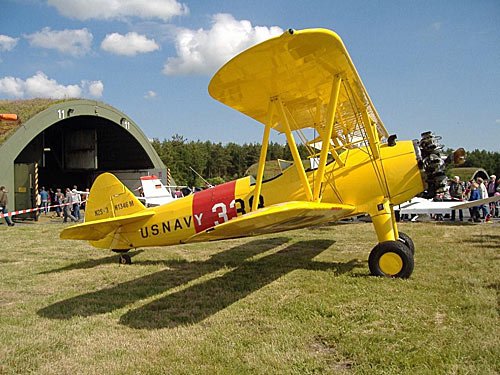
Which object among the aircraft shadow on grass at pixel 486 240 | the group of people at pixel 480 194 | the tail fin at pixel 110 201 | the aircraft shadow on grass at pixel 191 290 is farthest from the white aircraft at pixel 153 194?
the aircraft shadow on grass at pixel 486 240

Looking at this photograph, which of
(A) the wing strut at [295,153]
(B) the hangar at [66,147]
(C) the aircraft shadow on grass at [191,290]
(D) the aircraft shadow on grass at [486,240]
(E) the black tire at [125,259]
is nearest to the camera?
(C) the aircraft shadow on grass at [191,290]

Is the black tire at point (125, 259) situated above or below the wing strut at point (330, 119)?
below

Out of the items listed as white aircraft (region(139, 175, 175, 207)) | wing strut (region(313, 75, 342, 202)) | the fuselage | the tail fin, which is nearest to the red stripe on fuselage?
the fuselage

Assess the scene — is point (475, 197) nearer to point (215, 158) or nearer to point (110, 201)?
point (110, 201)

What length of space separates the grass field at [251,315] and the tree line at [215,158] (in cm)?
3977

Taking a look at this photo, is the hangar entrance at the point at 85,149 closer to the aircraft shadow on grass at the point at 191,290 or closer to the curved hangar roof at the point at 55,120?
the curved hangar roof at the point at 55,120

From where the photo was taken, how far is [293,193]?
6023 mm

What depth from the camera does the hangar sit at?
17391mm

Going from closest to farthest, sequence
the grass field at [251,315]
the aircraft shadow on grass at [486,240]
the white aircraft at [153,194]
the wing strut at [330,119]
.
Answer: the grass field at [251,315]
the wing strut at [330,119]
the aircraft shadow on grass at [486,240]
the white aircraft at [153,194]

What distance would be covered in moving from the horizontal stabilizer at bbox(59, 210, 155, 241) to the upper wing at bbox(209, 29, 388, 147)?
7.43 feet

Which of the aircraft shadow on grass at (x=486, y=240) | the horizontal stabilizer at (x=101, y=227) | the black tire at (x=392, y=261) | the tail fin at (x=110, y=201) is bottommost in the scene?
the aircraft shadow on grass at (x=486, y=240)

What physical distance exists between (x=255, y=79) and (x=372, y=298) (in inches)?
109

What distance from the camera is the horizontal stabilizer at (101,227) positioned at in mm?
5776

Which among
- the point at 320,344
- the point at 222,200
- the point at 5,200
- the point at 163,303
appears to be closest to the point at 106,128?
the point at 5,200
